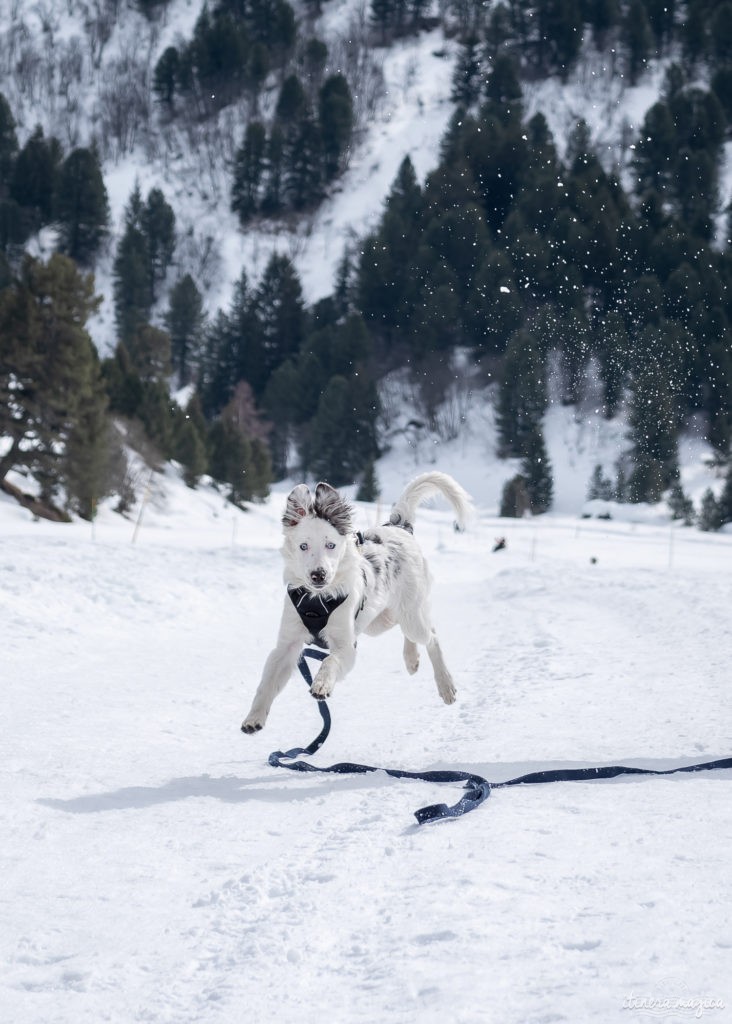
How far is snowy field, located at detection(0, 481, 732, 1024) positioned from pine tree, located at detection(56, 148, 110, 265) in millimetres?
91636

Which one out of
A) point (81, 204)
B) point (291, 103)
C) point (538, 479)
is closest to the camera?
point (538, 479)

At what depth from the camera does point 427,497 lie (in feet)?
20.6

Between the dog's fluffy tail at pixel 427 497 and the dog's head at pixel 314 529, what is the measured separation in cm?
150

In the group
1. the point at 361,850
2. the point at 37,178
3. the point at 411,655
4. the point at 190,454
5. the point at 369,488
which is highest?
the point at 37,178

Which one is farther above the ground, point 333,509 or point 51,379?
point 51,379

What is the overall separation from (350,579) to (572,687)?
3.35 metres

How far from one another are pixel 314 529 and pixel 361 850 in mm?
1535

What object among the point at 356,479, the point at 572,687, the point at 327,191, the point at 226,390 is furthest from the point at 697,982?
the point at 327,191

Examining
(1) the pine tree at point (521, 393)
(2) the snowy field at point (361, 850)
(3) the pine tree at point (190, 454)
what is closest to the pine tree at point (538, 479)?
(1) the pine tree at point (521, 393)

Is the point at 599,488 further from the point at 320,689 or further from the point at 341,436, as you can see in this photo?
the point at 320,689

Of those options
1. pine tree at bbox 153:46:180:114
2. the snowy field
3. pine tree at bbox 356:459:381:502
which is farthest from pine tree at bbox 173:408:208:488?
pine tree at bbox 153:46:180:114

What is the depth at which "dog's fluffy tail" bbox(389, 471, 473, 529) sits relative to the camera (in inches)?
243

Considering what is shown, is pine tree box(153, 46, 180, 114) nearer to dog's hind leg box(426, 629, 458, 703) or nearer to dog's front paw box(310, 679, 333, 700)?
dog's hind leg box(426, 629, 458, 703)

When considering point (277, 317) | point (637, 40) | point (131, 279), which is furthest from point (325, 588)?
point (637, 40)
